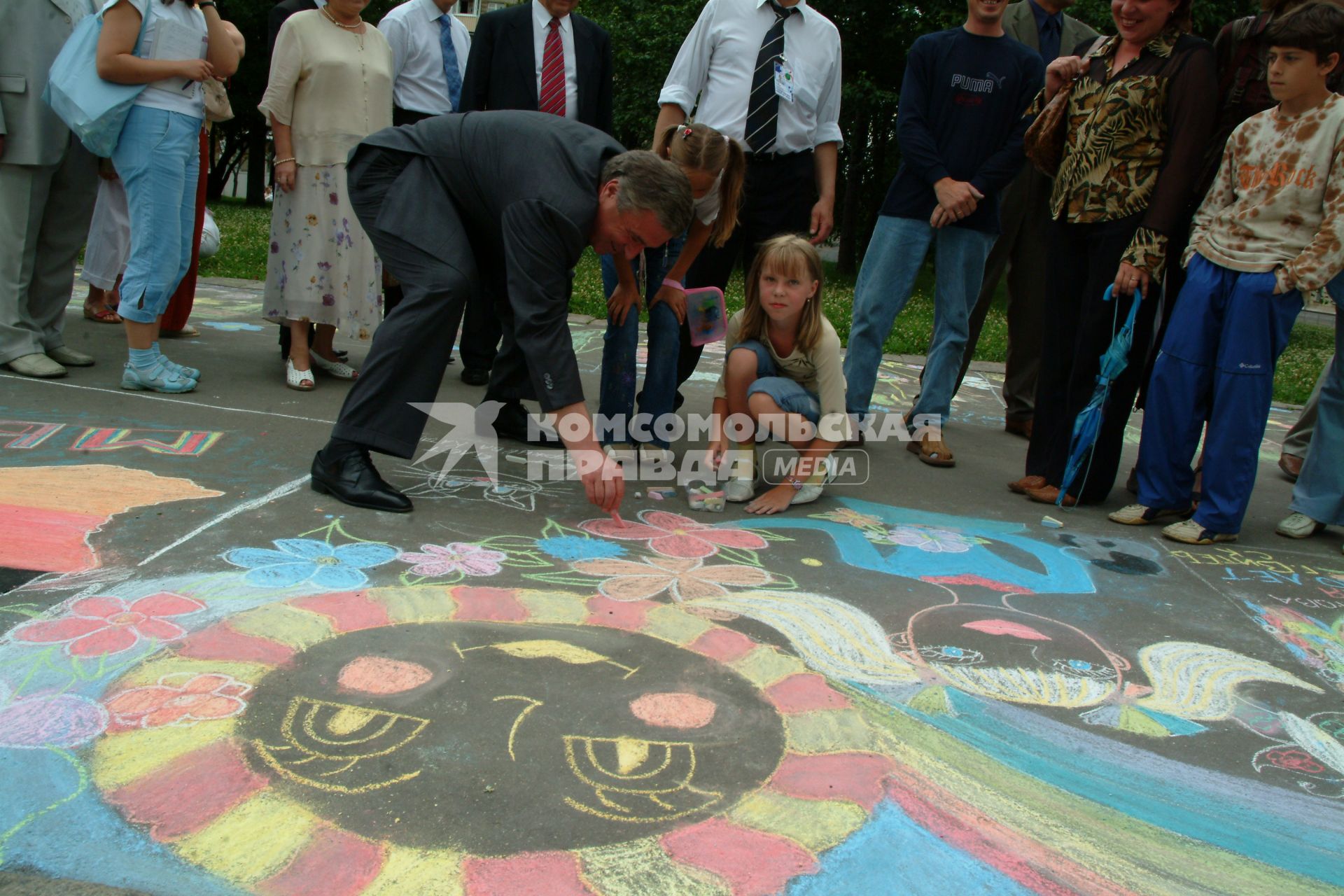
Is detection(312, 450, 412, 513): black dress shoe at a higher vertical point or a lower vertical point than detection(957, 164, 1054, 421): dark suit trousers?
lower

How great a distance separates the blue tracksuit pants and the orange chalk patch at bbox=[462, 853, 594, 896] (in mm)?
2737

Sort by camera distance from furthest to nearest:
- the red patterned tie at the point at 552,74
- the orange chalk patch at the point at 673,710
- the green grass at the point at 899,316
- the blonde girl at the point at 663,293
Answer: the green grass at the point at 899,316 < the red patterned tie at the point at 552,74 < the blonde girl at the point at 663,293 < the orange chalk patch at the point at 673,710

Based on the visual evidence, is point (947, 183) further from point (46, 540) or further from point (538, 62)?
point (46, 540)

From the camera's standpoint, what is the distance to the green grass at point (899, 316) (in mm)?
7273

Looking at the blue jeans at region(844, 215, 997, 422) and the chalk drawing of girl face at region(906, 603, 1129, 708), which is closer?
the chalk drawing of girl face at region(906, 603, 1129, 708)

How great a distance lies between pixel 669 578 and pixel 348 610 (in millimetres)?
841

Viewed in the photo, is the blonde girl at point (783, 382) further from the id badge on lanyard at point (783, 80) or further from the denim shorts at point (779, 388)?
the id badge on lanyard at point (783, 80)

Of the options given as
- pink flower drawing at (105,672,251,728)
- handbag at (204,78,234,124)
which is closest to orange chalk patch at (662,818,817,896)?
pink flower drawing at (105,672,251,728)

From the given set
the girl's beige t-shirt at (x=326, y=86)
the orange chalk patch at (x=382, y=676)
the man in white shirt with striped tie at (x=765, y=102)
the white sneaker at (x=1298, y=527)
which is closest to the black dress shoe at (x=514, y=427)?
the man in white shirt with striped tie at (x=765, y=102)

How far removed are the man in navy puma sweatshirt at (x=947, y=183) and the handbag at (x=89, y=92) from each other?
291 cm

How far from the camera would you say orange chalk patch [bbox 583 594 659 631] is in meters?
2.44

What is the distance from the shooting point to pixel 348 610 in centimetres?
237

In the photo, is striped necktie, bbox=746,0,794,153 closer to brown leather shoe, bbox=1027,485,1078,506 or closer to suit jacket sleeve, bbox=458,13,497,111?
suit jacket sleeve, bbox=458,13,497,111

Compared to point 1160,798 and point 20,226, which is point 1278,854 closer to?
point 1160,798
